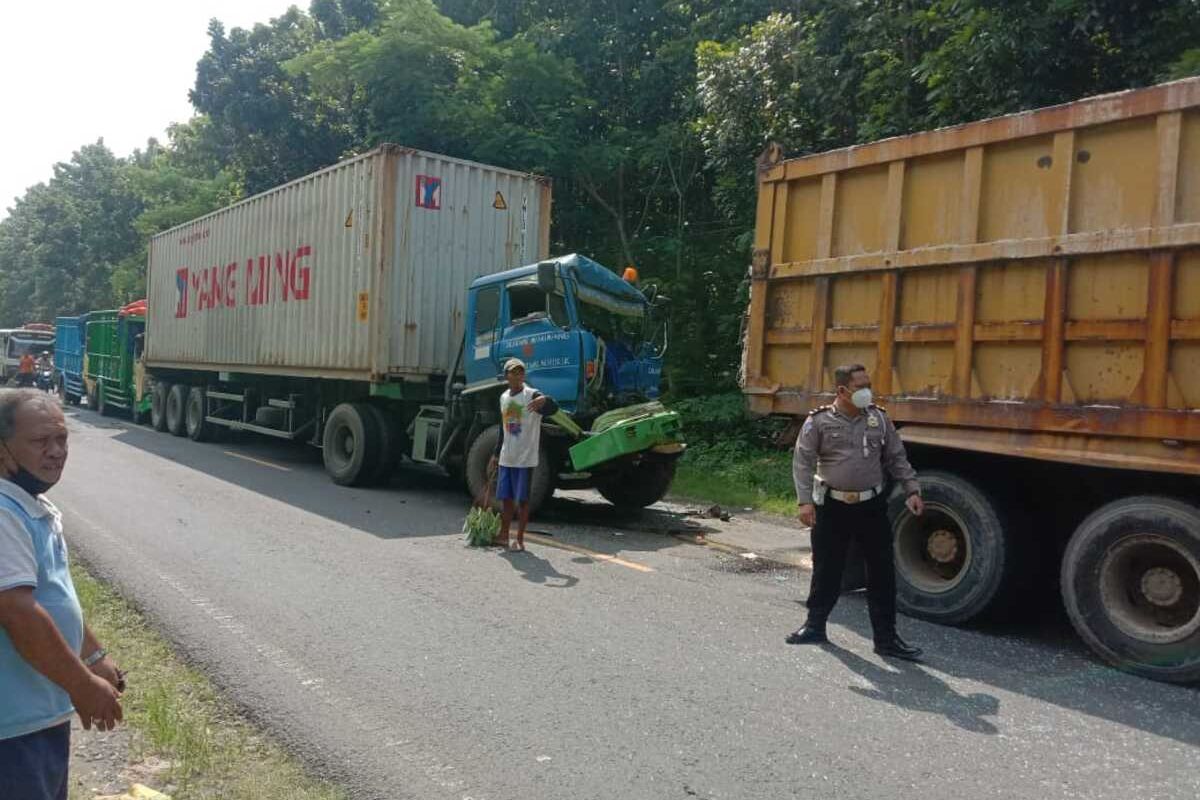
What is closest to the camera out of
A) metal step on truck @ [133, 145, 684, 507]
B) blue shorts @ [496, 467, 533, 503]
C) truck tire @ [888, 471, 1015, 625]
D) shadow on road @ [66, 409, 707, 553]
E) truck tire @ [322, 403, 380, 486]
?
truck tire @ [888, 471, 1015, 625]

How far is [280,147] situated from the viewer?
24.5m

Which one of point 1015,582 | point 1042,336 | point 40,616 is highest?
point 1042,336

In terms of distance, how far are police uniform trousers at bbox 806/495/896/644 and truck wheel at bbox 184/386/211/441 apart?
47.8ft

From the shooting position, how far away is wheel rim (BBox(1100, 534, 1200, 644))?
205 inches

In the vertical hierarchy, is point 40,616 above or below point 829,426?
below

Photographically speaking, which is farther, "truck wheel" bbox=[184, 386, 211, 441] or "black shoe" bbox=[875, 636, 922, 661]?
"truck wheel" bbox=[184, 386, 211, 441]

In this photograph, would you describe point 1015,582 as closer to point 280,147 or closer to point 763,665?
point 763,665

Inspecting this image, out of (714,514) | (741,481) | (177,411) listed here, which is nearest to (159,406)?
(177,411)

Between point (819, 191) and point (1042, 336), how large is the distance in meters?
2.09

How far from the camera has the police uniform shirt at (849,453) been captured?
224 inches

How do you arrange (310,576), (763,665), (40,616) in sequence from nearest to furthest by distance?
(40,616), (763,665), (310,576)

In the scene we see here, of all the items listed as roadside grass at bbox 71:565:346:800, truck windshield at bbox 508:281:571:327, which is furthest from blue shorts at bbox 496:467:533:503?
roadside grass at bbox 71:565:346:800

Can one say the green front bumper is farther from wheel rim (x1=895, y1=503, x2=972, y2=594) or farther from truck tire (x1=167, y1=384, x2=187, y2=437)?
truck tire (x1=167, y1=384, x2=187, y2=437)

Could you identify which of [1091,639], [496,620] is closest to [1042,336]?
[1091,639]
